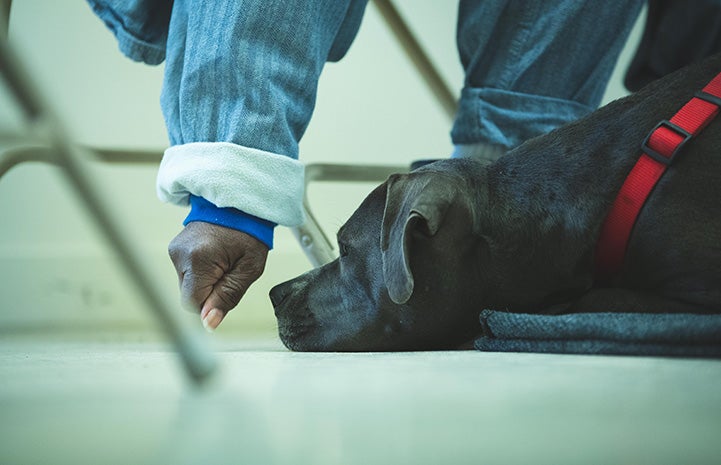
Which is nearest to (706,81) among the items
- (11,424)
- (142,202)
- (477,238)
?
(477,238)

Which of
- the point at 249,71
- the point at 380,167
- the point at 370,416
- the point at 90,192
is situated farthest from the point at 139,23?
the point at 370,416

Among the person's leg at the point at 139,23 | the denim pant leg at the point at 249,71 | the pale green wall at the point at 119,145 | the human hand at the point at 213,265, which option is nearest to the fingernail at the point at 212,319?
the human hand at the point at 213,265

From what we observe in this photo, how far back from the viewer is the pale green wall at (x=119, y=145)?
232cm

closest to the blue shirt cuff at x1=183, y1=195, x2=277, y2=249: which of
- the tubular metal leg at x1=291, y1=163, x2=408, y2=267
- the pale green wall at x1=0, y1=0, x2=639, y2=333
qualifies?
the tubular metal leg at x1=291, y1=163, x2=408, y2=267

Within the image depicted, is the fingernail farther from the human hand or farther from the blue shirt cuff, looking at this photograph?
the blue shirt cuff

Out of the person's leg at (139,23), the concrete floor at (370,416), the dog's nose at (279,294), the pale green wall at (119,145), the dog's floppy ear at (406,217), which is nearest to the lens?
the concrete floor at (370,416)

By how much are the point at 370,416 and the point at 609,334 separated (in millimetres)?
446

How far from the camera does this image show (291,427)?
473 mm

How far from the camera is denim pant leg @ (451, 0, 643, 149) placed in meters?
1.51

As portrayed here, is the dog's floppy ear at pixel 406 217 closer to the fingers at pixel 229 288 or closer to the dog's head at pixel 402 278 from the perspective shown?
the dog's head at pixel 402 278

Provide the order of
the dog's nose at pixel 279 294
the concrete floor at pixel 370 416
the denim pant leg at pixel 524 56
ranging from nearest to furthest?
1. the concrete floor at pixel 370 416
2. the dog's nose at pixel 279 294
3. the denim pant leg at pixel 524 56

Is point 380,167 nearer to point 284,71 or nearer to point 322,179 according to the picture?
point 322,179

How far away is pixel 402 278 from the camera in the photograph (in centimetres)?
99

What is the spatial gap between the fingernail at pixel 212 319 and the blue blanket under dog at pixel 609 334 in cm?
42
